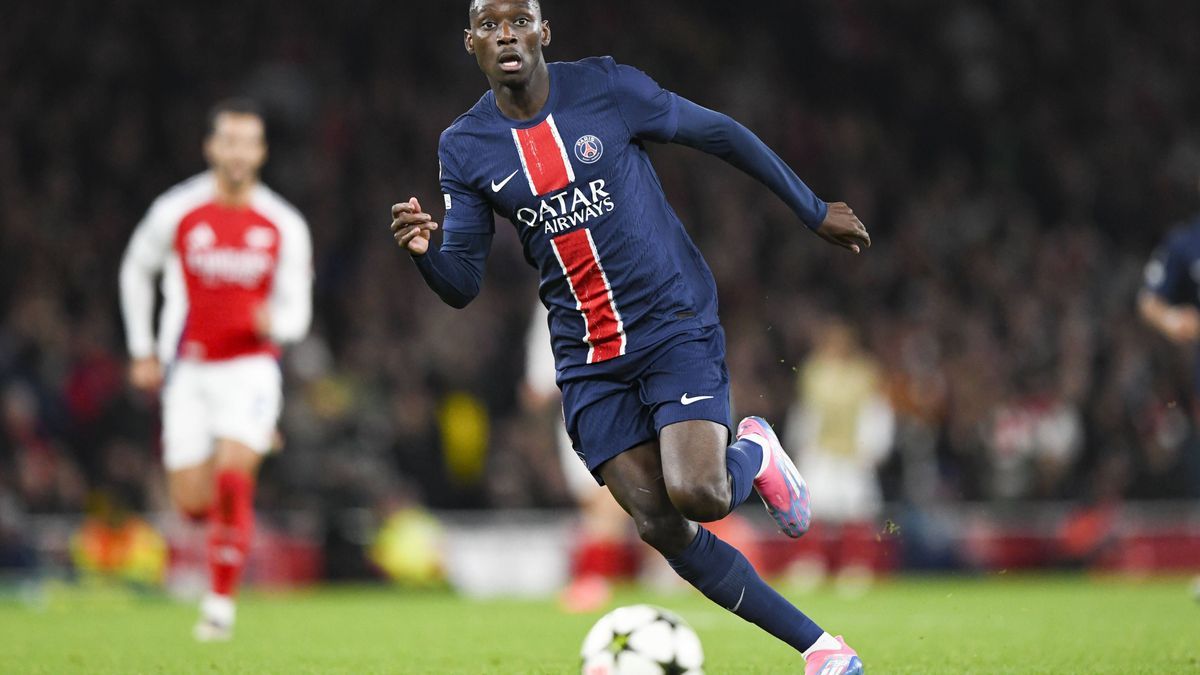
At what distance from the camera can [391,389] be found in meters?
14.4

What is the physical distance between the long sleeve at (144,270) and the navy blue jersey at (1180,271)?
5.44m

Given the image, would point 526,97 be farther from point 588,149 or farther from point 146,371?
point 146,371

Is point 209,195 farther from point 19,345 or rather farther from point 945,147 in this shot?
point 945,147

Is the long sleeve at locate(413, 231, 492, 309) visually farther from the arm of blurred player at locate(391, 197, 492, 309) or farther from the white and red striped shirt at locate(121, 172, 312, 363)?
the white and red striped shirt at locate(121, 172, 312, 363)

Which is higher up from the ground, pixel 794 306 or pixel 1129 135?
pixel 1129 135

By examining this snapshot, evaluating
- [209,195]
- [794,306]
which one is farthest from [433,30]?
[209,195]

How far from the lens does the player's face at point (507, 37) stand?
4953 mm

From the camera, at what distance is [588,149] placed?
5.05 metres

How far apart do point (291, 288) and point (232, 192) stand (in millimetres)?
576

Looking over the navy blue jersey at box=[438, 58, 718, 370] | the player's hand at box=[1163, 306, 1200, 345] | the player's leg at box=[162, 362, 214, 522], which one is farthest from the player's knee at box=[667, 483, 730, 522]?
the player's hand at box=[1163, 306, 1200, 345]

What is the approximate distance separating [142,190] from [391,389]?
3689mm

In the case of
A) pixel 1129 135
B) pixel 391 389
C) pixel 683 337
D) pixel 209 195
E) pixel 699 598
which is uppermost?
pixel 1129 135

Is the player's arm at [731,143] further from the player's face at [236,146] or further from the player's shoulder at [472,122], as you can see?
the player's face at [236,146]

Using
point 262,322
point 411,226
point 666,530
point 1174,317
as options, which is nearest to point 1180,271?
point 1174,317
